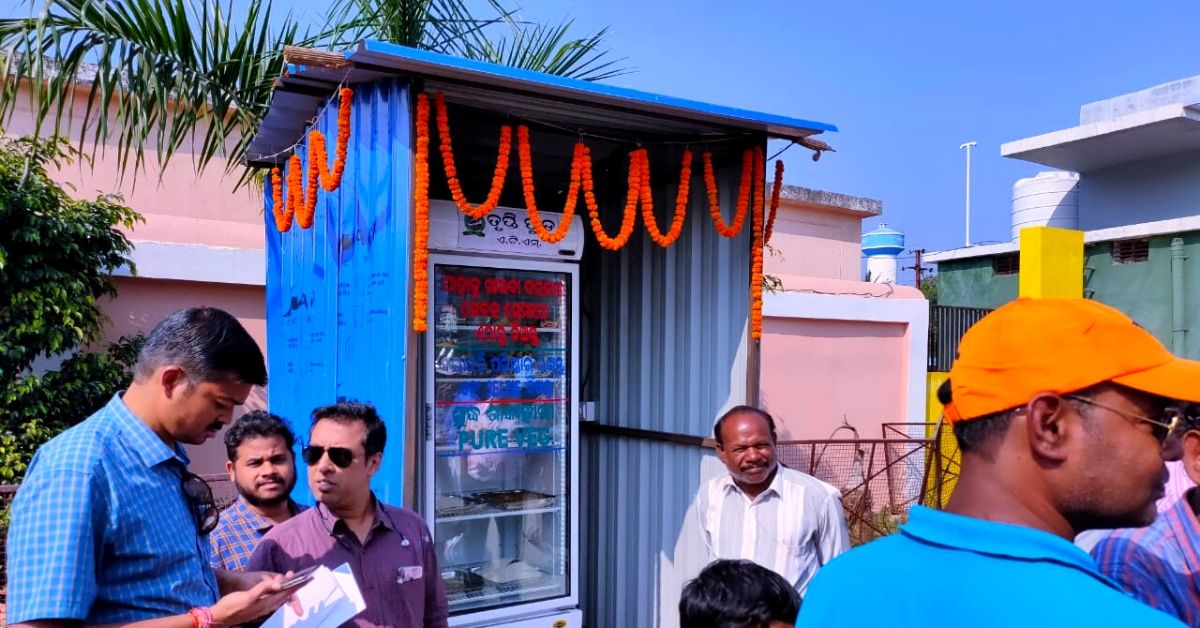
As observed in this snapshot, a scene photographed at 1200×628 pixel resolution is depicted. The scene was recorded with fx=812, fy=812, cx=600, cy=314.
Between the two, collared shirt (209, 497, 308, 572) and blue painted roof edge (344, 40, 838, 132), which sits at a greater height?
blue painted roof edge (344, 40, 838, 132)

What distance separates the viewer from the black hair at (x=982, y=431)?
1.06 metres

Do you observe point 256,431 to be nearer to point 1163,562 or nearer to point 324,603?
point 324,603

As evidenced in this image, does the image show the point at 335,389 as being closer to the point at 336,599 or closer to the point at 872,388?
the point at 336,599

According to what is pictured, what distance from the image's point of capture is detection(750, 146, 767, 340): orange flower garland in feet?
12.8

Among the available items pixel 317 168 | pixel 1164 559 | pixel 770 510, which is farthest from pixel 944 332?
pixel 1164 559

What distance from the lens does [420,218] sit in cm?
326

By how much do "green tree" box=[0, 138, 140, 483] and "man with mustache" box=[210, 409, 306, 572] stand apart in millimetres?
2787

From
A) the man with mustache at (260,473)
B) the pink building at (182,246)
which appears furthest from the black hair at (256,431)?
the pink building at (182,246)

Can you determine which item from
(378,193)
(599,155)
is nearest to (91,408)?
(378,193)

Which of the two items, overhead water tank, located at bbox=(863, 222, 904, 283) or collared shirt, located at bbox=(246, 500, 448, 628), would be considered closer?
collared shirt, located at bbox=(246, 500, 448, 628)

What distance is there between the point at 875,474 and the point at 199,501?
6972 mm

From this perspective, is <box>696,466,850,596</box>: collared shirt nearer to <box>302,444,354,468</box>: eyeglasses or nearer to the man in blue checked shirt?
<box>302,444,354,468</box>: eyeglasses

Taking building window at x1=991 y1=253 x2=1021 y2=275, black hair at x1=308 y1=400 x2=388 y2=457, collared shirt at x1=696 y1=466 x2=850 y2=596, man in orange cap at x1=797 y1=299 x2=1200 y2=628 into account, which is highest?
building window at x1=991 y1=253 x2=1021 y2=275

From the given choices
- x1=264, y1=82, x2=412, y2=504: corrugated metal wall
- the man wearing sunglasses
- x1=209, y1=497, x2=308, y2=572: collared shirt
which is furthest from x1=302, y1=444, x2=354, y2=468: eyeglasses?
the man wearing sunglasses
